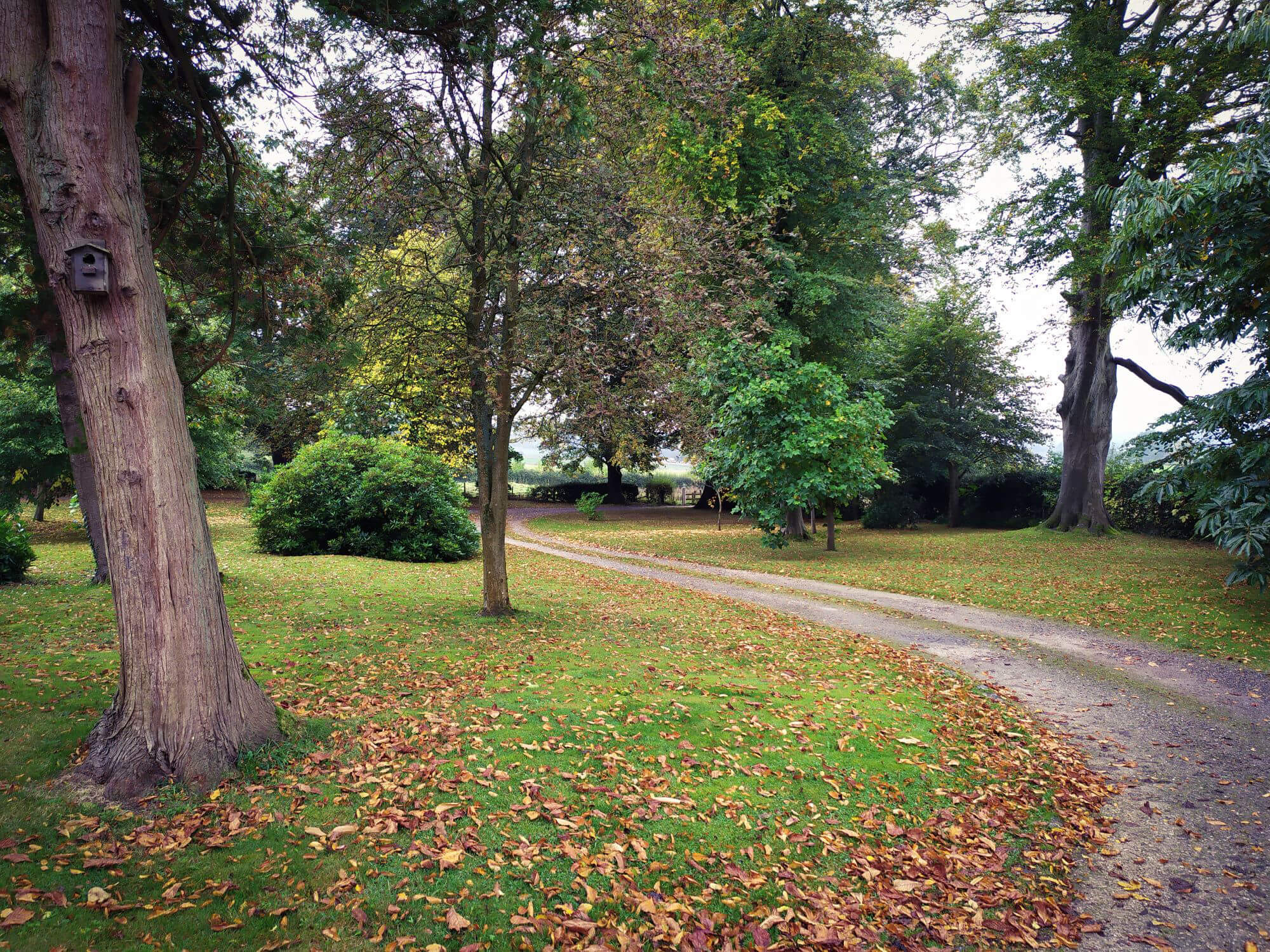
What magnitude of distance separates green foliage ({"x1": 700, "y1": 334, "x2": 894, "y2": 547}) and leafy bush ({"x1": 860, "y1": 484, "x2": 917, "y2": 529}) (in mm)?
11913

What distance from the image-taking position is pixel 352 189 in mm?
8172

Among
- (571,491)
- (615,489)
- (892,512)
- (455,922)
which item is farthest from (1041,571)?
(571,491)

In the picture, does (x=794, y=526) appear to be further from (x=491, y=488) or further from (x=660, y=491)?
(x=660, y=491)

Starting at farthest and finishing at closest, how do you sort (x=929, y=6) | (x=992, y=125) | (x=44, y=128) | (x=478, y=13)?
(x=992, y=125), (x=929, y=6), (x=478, y=13), (x=44, y=128)

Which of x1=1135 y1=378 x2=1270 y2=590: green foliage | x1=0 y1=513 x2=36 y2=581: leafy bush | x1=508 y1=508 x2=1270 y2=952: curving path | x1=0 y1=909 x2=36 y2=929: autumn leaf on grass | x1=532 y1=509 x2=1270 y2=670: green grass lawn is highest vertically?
x1=1135 y1=378 x2=1270 y2=590: green foliage

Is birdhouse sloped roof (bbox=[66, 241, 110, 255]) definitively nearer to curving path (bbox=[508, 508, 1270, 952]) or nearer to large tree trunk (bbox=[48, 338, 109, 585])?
large tree trunk (bbox=[48, 338, 109, 585])

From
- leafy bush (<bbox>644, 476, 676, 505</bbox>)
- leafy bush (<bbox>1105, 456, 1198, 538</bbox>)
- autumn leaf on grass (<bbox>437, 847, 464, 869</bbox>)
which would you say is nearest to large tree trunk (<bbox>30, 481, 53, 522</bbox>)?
autumn leaf on grass (<bbox>437, 847, 464, 869</bbox>)

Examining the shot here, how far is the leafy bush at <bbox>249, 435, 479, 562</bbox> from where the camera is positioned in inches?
612

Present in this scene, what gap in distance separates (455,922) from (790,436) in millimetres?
14771

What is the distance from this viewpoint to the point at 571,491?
1747 inches

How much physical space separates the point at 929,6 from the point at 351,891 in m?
24.1

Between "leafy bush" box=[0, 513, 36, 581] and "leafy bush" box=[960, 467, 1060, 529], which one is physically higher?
"leafy bush" box=[960, 467, 1060, 529]

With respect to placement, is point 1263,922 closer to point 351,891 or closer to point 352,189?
point 351,891

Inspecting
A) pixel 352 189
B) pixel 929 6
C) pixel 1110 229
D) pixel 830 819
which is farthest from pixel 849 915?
pixel 929 6
